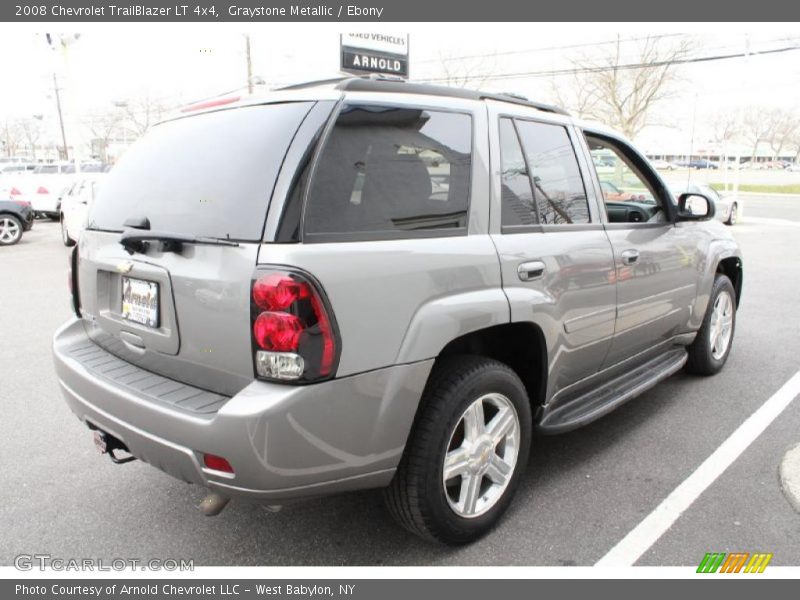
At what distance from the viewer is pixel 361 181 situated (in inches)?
92.0

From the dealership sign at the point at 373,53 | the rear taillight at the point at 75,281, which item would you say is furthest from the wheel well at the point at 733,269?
the dealership sign at the point at 373,53

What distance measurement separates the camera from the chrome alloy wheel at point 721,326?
15.8ft

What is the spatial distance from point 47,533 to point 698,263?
4.17m

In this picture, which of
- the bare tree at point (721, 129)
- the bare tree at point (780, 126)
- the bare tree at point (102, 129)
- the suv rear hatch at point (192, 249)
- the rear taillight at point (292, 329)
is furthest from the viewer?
the bare tree at point (102, 129)

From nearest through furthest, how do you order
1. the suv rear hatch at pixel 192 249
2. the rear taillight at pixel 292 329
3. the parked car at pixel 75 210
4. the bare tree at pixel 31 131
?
the rear taillight at pixel 292 329 < the suv rear hatch at pixel 192 249 < the parked car at pixel 75 210 < the bare tree at pixel 31 131

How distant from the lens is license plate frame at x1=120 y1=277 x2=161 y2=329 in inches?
95.8

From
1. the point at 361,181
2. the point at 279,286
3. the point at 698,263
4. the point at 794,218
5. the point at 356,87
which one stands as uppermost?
the point at 356,87

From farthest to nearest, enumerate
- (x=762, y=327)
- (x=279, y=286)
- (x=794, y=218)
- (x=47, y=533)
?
(x=794, y=218) < (x=762, y=327) < (x=47, y=533) < (x=279, y=286)

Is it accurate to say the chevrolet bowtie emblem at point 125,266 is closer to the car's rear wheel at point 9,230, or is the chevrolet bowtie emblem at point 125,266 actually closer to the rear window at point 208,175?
the rear window at point 208,175

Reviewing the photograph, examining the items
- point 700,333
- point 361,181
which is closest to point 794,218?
point 700,333

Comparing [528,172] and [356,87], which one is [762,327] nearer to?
[528,172]

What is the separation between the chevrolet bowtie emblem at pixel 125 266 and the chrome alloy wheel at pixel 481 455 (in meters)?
1.48

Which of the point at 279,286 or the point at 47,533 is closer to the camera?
the point at 279,286
